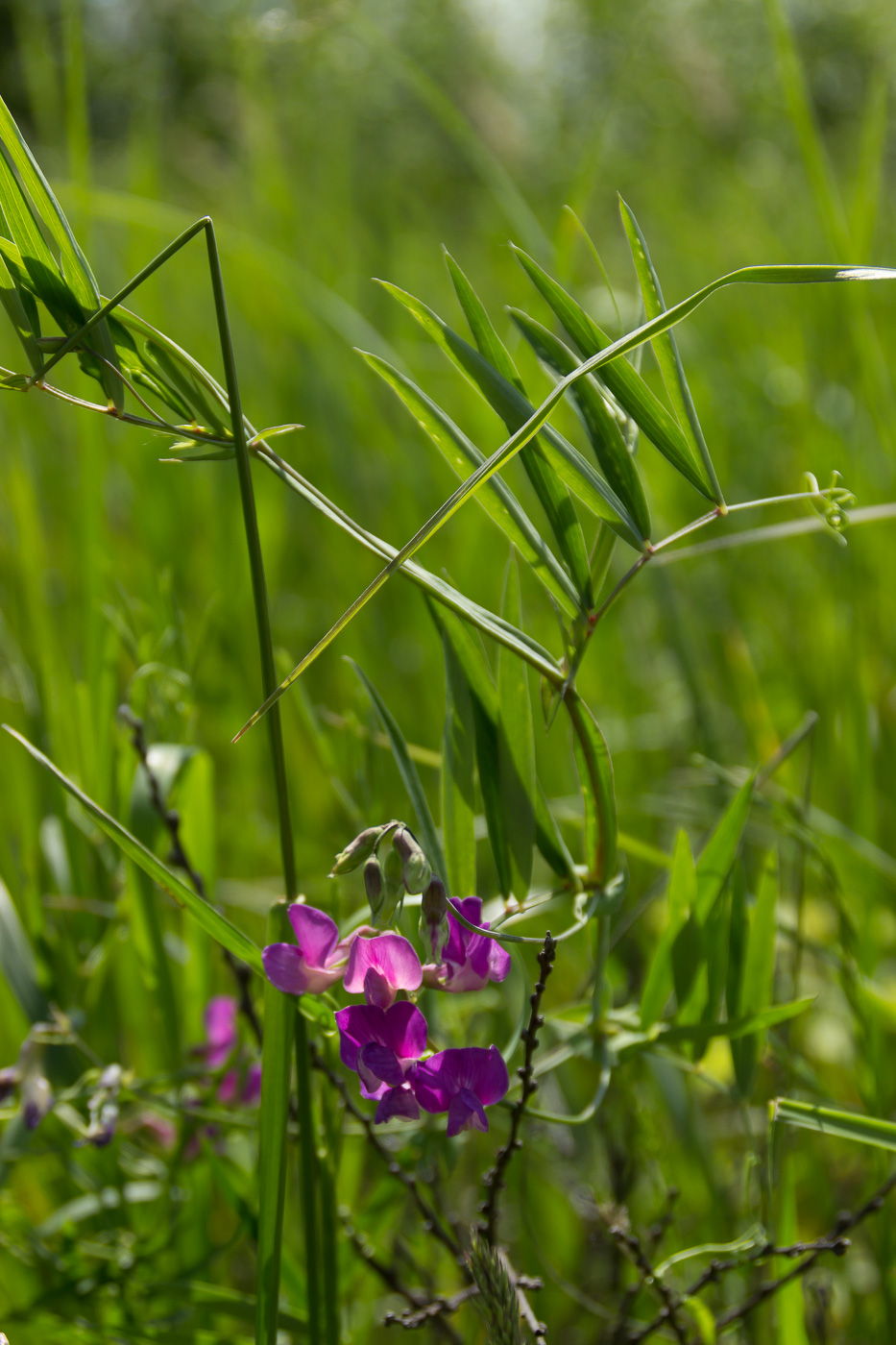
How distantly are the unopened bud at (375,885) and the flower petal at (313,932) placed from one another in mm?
27

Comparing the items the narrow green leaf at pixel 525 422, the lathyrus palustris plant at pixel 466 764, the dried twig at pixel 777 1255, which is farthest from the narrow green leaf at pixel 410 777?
the dried twig at pixel 777 1255

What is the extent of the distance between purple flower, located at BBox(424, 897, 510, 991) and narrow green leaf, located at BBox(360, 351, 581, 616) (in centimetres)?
14

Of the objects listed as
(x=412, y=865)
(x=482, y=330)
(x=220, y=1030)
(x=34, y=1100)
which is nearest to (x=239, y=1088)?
(x=220, y=1030)

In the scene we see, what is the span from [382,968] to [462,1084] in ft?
0.16

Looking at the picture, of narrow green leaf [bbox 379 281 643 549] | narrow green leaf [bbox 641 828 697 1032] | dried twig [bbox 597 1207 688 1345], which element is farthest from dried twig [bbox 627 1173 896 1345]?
narrow green leaf [bbox 379 281 643 549]

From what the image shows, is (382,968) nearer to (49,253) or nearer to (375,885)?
(375,885)

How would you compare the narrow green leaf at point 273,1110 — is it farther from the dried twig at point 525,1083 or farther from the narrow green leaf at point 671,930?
the narrow green leaf at point 671,930

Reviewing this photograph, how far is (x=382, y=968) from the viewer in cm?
35

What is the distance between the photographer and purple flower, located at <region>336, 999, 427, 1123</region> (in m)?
0.33

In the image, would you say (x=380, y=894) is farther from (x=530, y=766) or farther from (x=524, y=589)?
(x=524, y=589)

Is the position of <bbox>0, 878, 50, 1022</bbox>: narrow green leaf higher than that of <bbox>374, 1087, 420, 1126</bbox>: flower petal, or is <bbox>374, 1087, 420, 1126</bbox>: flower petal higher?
<bbox>0, 878, 50, 1022</bbox>: narrow green leaf

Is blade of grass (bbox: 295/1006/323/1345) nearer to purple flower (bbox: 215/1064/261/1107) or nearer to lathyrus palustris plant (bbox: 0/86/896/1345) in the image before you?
lathyrus palustris plant (bbox: 0/86/896/1345)

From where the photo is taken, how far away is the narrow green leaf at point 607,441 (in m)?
0.42

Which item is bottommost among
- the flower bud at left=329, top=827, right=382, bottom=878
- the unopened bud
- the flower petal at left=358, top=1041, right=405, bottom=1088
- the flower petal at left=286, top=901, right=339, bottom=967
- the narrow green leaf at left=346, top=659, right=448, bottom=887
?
the flower petal at left=358, top=1041, right=405, bottom=1088
